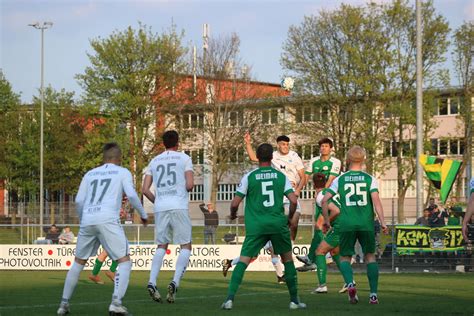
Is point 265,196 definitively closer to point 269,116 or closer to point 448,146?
point 269,116

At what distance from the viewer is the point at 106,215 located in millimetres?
11680

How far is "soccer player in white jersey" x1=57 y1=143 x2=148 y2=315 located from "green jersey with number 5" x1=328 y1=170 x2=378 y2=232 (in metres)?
3.09

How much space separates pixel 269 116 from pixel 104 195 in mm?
50991

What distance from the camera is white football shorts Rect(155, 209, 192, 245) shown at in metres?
13.9

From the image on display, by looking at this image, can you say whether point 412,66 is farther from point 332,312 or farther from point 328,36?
point 332,312

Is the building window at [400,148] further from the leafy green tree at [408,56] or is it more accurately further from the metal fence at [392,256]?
the metal fence at [392,256]

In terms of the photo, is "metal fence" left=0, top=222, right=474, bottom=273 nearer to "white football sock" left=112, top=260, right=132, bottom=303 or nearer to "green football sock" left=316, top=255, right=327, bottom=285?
"green football sock" left=316, top=255, right=327, bottom=285

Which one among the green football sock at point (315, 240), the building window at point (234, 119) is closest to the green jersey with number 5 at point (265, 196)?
the green football sock at point (315, 240)

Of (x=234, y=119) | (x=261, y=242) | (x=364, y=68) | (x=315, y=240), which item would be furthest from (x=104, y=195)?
(x=234, y=119)

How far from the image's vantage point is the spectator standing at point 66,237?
31344 mm

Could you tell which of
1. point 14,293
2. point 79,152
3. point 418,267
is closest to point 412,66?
point 79,152

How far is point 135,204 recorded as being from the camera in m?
11.9

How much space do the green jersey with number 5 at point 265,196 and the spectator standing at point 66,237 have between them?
767 inches

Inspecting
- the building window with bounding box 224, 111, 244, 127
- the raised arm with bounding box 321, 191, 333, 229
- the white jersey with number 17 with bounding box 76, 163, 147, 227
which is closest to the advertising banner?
the raised arm with bounding box 321, 191, 333, 229
